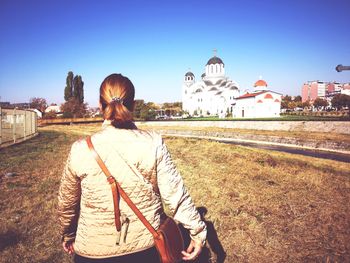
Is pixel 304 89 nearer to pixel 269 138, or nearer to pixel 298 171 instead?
pixel 269 138

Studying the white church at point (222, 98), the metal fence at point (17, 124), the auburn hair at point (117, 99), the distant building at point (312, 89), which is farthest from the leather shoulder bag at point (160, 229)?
the distant building at point (312, 89)

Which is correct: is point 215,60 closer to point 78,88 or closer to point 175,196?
point 78,88

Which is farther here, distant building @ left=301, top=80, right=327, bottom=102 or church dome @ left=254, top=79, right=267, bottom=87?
distant building @ left=301, top=80, right=327, bottom=102

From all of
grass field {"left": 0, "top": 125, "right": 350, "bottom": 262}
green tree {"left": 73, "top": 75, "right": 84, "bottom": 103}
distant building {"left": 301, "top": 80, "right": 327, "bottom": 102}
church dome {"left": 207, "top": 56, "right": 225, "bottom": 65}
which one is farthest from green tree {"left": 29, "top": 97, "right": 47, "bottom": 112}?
distant building {"left": 301, "top": 80, "right": 327, "bottom": 102}

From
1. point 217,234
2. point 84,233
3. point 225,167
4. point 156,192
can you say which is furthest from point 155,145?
point 225,167

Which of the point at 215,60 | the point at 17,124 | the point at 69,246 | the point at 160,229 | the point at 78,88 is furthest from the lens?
the point at 215,60

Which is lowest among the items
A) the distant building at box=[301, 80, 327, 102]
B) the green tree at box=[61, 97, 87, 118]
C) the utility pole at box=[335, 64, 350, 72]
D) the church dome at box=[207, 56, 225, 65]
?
the utility pole at box=[335, 64, 350, 72]

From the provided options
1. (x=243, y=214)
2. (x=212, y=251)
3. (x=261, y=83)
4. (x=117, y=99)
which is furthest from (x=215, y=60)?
(x=117, y=99)

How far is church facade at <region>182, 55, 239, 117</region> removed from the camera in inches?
3012

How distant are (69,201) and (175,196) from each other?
838mm

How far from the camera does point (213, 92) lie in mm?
79188

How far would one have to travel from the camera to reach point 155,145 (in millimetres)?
1790

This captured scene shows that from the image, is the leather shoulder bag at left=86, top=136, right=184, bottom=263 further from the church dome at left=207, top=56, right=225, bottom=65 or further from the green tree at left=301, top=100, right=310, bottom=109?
the green tree at left=301, top=100, right=310, bottom=109

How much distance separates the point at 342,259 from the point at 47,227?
4.94 m
